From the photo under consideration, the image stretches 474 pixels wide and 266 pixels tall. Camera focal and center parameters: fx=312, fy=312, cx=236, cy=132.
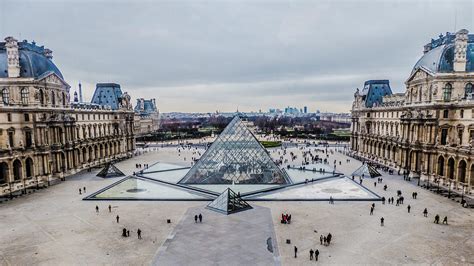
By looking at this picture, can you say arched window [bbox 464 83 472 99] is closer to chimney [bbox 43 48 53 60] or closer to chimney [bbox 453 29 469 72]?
chimney [bbox 453 29 469 72]

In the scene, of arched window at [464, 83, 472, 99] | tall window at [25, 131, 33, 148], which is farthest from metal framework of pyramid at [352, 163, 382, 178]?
tall window at [25, 131, 33, 148]

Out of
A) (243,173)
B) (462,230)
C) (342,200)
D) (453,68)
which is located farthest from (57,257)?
(453,68)

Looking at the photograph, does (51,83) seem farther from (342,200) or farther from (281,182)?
(342,200)

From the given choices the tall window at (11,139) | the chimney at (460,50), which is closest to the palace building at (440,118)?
the chimney at (460,50)

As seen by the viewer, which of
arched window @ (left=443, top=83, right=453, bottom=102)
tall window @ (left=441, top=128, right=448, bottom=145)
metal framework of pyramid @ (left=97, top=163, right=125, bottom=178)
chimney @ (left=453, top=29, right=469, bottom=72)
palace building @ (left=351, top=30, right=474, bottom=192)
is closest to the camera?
palace building @ (left=351, top=30, right=474, bottom=192)

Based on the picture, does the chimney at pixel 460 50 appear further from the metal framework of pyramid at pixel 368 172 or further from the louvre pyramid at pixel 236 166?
the louvre pyramid at pixel 236 166

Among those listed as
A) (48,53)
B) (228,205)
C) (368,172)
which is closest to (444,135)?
(368,172)
